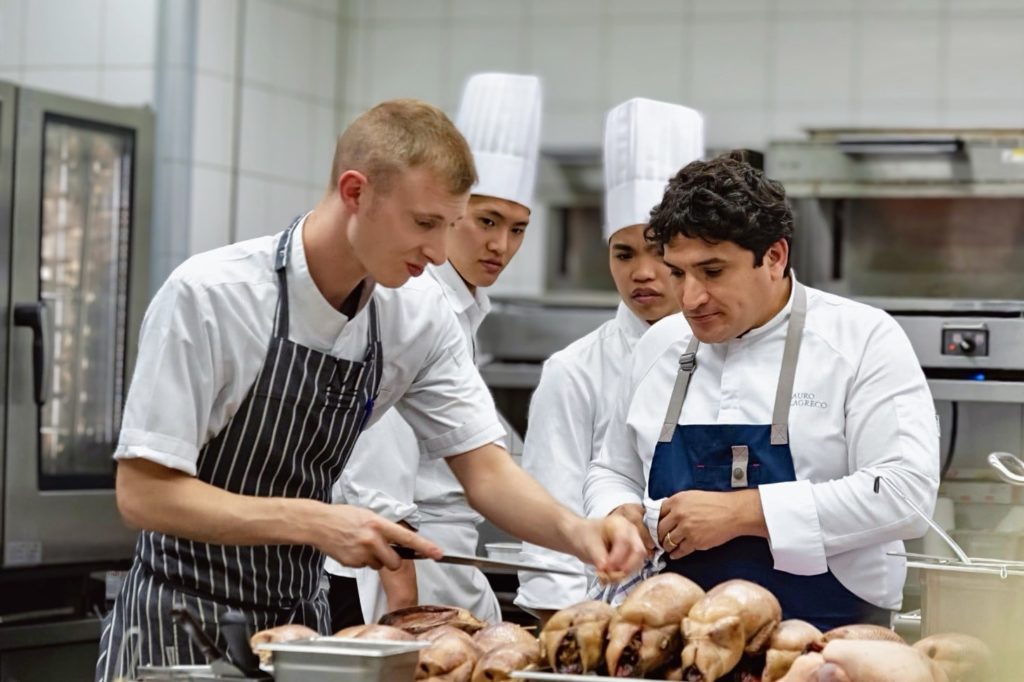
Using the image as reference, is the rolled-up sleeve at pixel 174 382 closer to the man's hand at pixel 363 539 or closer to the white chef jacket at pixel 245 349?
the white chef jacket at pixel 245 349

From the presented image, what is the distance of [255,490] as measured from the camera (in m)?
2.17

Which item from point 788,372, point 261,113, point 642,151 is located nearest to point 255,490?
point 788,372

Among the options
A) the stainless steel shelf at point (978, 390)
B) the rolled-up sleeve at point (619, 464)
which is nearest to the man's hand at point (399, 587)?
the rolled-up sleeve at point (619, 464)

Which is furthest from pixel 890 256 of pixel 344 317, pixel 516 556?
pixel 344 317

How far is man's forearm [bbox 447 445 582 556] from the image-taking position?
215 cm

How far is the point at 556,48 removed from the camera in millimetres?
5723

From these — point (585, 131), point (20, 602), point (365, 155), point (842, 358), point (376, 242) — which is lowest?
point (20, 602)

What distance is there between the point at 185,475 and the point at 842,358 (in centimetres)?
106

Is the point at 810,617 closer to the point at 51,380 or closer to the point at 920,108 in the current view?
the point at 51,380

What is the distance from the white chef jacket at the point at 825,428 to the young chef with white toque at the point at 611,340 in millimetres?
298

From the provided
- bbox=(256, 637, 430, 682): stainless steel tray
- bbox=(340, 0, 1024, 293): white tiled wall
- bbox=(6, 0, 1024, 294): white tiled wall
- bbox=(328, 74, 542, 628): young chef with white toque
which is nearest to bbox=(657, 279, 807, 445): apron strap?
bbox=(328, 74, 542, 628): young chef with white toque

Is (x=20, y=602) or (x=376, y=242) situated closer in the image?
(x=376, y=242)

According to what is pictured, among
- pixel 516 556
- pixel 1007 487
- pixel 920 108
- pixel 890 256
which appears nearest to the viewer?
pixel 516 556

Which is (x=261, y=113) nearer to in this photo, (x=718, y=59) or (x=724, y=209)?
(x=718, y=59)
